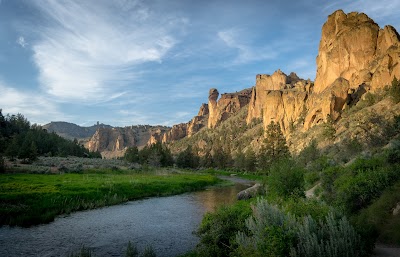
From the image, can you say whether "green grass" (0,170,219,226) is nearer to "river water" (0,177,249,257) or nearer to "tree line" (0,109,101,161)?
"river water" (0,177,249,257)

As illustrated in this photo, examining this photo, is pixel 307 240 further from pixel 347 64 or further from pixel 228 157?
pixel 228 157

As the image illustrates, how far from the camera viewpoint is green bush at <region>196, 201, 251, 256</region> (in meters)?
12.0

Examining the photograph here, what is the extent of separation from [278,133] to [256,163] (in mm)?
16223

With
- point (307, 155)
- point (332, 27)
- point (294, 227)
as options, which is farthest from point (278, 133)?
point (294, 227)

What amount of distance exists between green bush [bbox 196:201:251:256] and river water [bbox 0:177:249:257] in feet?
7.94

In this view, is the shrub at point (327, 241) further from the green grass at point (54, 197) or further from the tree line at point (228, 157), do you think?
the tree line at point (228, 157)

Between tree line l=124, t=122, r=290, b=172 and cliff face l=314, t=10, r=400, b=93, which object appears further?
cliff face l=314, t=10, r=400, b=93

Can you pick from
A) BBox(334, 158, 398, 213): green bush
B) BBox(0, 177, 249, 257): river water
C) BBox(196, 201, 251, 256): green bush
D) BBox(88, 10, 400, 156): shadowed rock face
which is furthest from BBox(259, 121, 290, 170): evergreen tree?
BBox(196, 201, 251, 256): green bush

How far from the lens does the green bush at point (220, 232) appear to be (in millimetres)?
11992

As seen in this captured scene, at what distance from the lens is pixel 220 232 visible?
1266cm

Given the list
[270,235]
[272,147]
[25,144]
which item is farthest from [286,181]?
[25,144]

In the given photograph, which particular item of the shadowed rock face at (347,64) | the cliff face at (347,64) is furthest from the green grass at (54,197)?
the shadowed rock face at (347,64)

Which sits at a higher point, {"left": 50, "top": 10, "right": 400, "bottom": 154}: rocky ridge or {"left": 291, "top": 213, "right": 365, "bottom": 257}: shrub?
{"left": 50, "top": 10, "right": 400, "bottom": 154}: rocky ridge

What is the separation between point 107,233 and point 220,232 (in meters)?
8.85
